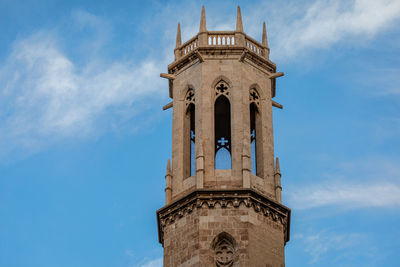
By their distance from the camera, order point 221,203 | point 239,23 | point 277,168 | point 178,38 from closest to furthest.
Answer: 1. point 221,203
2. point 277,168
3. point 239,23
4. point 178,38

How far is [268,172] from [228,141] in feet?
12.6

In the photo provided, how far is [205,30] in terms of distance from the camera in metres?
43.7

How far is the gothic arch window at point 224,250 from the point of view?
121ft

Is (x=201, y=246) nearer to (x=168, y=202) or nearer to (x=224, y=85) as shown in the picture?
(x=168, y=202)

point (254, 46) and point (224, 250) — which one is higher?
point (254, 46)

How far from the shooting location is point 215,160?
4197 cm

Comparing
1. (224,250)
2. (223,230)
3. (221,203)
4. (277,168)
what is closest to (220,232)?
(223,230)

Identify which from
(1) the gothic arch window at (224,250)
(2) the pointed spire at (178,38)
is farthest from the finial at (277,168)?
(2) the pointed spire at (178,38)

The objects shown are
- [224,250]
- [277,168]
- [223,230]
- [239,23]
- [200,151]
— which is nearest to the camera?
[224,250]

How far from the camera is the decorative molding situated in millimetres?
38281

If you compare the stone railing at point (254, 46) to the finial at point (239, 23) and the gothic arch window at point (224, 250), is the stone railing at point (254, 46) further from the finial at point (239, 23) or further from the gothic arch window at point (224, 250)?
the gothic arch window at point (224, 250)

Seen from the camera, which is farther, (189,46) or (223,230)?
(189,46)

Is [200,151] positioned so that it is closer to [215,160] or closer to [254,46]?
[215,160]

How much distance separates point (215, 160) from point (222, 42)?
553 centimetres
